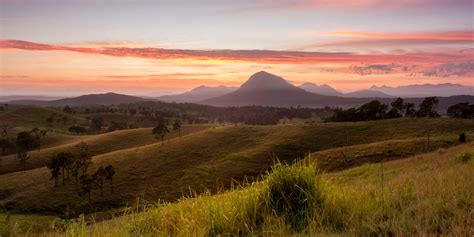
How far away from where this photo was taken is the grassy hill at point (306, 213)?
5945mm

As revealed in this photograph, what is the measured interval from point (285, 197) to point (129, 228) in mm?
2648

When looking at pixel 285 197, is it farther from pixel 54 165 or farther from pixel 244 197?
pixel 54 165

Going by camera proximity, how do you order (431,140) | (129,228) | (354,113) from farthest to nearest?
(354,113)
(431,140)
(129,228)

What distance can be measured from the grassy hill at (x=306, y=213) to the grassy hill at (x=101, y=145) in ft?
410

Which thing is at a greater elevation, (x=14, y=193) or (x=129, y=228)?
(x=129, y=228)

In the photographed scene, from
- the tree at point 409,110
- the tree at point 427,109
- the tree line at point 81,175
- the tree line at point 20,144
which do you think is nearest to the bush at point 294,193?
the tree line at point 81,175

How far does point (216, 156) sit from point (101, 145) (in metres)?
50.7

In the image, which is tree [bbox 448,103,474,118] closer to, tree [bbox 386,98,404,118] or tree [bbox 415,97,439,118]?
tree [bbox 415,97,439,118]

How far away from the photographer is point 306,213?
6.74m

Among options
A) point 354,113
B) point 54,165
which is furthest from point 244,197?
point 354,113

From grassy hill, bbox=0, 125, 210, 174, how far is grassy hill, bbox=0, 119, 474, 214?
62.9ft

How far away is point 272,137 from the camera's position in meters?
113

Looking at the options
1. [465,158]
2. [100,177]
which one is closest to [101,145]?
[100,177]

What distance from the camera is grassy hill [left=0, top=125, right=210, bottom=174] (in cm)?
11970
